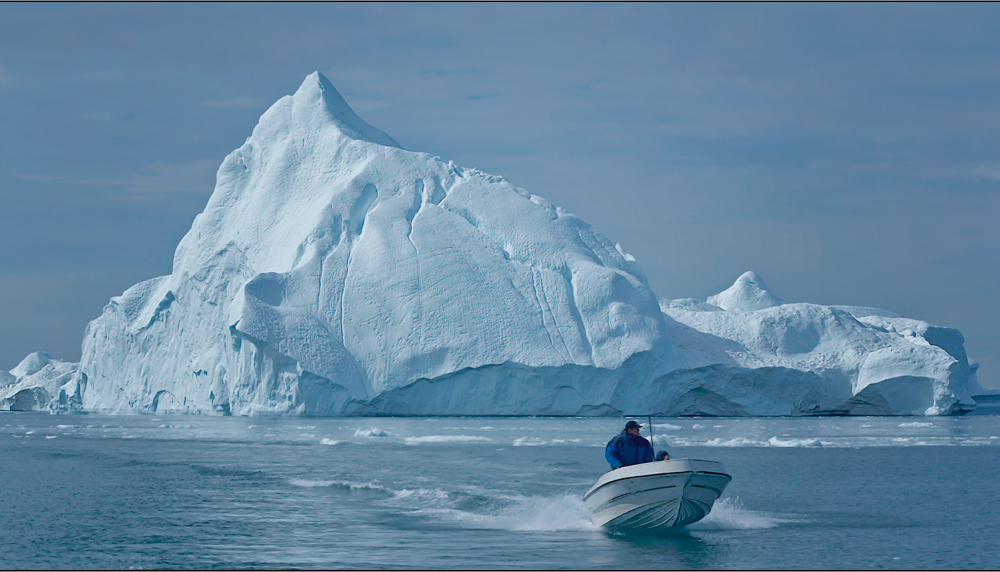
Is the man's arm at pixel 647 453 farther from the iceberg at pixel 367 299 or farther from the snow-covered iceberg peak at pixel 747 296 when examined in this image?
the snow-covered iceberg peak at pixel 747 296

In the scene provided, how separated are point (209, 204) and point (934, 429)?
41.5 metres

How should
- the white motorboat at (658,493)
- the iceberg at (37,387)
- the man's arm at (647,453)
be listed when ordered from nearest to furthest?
the white motorboat at (658,493) → the man's arm at (647,453) → the iceberg at (37,387)

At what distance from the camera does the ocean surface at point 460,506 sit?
39.6ft

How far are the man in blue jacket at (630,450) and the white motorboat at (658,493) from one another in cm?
42

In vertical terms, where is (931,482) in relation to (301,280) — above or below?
below

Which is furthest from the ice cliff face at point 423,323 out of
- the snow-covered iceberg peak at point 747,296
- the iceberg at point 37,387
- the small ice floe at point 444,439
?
the iceberg at point 37,387

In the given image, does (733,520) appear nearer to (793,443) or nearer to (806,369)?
(793,443)

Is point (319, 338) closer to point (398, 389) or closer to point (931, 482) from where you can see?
point (398, 389)

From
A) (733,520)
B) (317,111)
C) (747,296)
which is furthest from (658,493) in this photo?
(747,296)

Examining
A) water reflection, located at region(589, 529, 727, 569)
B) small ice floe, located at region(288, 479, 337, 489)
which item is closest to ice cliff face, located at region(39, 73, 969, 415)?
small ice floe, located at region(288, 479, 337, 489)

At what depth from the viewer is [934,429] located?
40.6 m

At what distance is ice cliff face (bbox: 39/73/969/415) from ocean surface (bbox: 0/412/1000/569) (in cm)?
1479

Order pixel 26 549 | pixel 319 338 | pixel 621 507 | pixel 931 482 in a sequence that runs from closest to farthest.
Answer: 1. pixel 26 549
2. pixel 621 507
3. pixel 931 482
4. pixel 319 338

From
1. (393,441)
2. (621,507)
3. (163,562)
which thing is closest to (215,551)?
(163,562)
